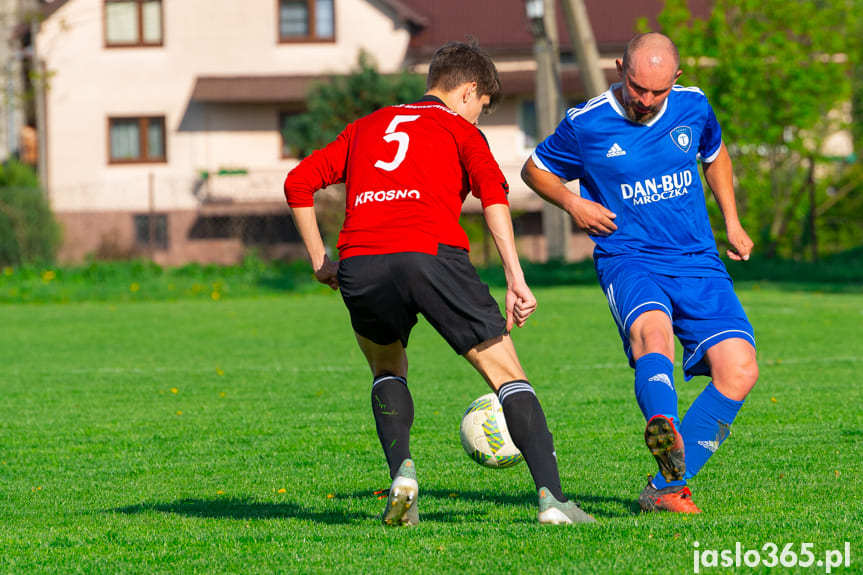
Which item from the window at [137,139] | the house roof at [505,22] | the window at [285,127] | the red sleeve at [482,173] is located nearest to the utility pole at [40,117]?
the window at [137,139]

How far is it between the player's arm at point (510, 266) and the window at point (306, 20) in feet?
108

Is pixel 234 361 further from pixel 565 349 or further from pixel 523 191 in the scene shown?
pixel 523 191

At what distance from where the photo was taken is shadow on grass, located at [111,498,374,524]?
5246 mm

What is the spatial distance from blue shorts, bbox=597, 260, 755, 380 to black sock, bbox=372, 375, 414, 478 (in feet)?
3.32

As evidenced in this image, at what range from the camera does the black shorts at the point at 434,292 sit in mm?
4617

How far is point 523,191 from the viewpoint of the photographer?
33719 millimetres

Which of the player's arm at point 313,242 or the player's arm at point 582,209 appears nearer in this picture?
the player's arm at point 313,242

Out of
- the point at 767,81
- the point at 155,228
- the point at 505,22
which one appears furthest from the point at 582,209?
the point at 505,22

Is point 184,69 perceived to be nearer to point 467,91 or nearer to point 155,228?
point 155,228

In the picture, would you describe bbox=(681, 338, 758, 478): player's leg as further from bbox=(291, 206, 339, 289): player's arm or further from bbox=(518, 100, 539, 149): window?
bbox=(518, 100, 539, 149): window

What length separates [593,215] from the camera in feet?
17.1

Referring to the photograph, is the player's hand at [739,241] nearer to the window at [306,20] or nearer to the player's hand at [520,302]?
the player's hand at [520,302]

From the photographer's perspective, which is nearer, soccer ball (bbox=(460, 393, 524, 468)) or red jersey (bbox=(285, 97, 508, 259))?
red jersey (bbox=(285, 97, 508, 259))

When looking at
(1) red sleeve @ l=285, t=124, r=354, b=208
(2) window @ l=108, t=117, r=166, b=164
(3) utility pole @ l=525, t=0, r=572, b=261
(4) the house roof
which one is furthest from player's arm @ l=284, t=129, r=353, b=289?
(2) window @ l=108, t=117, r=166, b=164
